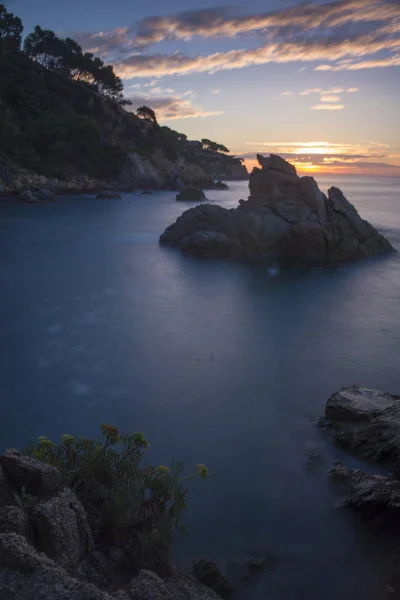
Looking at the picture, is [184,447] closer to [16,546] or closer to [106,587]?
[106,587]

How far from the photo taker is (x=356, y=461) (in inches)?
354

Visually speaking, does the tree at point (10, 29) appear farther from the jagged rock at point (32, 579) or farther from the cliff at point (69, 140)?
the jagged rock at point (32, 579)

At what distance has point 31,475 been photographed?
14.9 feet

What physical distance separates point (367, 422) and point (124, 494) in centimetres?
576

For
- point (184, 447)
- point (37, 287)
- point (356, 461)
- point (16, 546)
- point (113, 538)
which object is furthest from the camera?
point (37, 287)

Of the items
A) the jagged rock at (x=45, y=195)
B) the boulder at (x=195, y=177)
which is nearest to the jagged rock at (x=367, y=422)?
the jagged rock at (x=45, y=195)

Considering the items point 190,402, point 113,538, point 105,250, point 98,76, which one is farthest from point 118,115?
point 113,538

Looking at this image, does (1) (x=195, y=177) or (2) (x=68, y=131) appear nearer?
(2) (x=68, y=131)

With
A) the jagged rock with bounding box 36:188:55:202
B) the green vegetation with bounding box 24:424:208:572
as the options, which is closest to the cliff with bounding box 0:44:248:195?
the jagged rock with bounding box 36:188:55:202

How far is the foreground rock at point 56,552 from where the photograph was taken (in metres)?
3.22

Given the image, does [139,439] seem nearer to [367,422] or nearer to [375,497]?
[375,497]

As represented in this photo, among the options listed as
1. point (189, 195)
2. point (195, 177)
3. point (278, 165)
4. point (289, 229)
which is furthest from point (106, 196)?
Answer: point (195, 177)

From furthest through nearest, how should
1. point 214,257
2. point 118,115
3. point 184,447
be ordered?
point 118,115 < point 214,257 < point 184,447

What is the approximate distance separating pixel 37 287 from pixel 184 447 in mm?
15532
